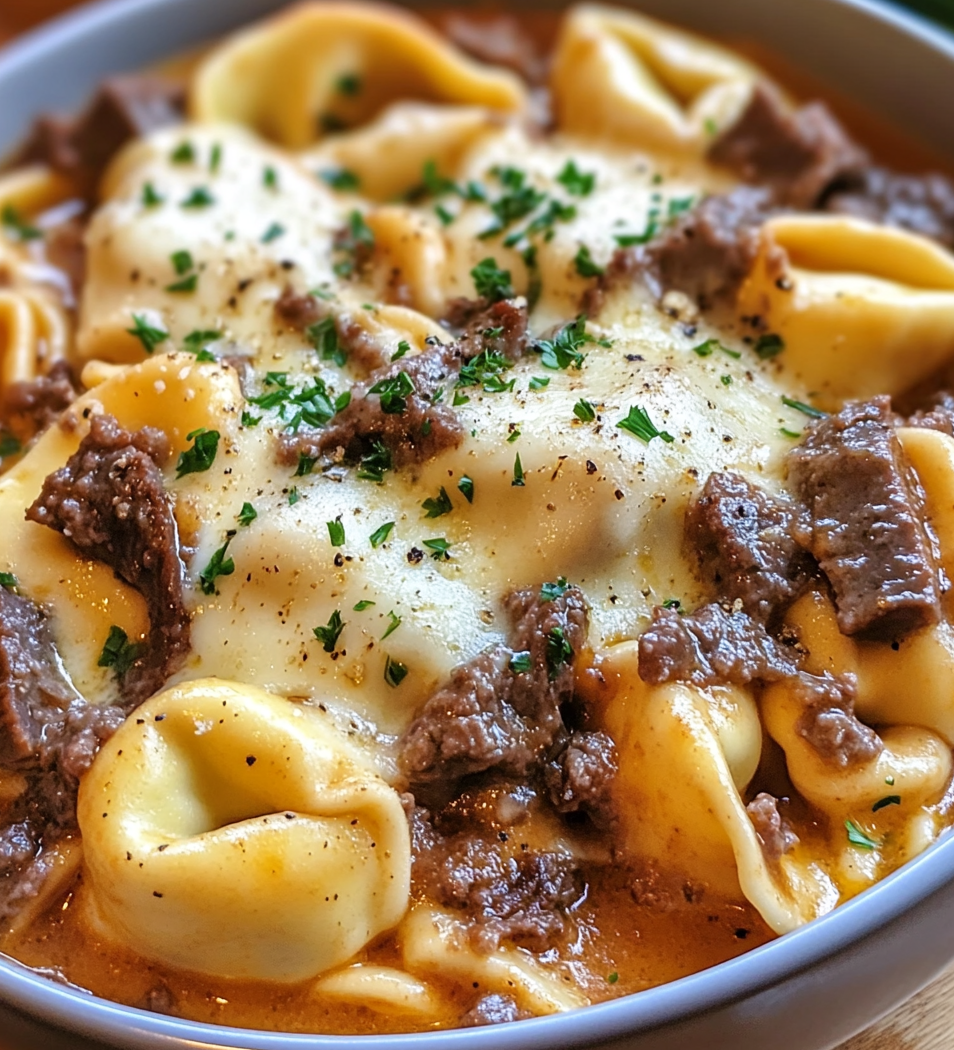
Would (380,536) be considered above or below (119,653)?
above

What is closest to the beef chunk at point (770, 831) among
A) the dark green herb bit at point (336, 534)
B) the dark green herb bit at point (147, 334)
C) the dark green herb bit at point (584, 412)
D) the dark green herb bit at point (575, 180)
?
the dark green herb bit at point (584, 412)

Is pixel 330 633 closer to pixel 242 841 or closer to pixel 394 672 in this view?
pixel 394 672

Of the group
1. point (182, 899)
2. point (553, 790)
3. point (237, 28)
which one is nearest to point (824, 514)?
point (553, 790)

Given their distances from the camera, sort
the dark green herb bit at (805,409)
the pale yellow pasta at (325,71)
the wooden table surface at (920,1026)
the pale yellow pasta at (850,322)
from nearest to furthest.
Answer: the wooden table surface at (920,1026) → the dark green herb bit at (805,409) → the pale yellow pasta at (850,322) → the pale yellow pasta at (325,71)

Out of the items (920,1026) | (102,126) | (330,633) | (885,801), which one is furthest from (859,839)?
(102,126)

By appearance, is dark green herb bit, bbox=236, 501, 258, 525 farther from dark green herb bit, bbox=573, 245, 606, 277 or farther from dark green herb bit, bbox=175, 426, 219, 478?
dark green herb bit, bbox=573, 245, 606, 277

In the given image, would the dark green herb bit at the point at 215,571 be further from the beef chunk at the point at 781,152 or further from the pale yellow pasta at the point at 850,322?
the beef chunk at the point at 781,152

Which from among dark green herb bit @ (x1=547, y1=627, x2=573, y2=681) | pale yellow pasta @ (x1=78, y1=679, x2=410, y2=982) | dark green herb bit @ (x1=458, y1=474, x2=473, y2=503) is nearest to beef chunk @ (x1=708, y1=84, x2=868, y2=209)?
dark green herb bit @ (x1=458, y1=474, x2=473, y2=503)
